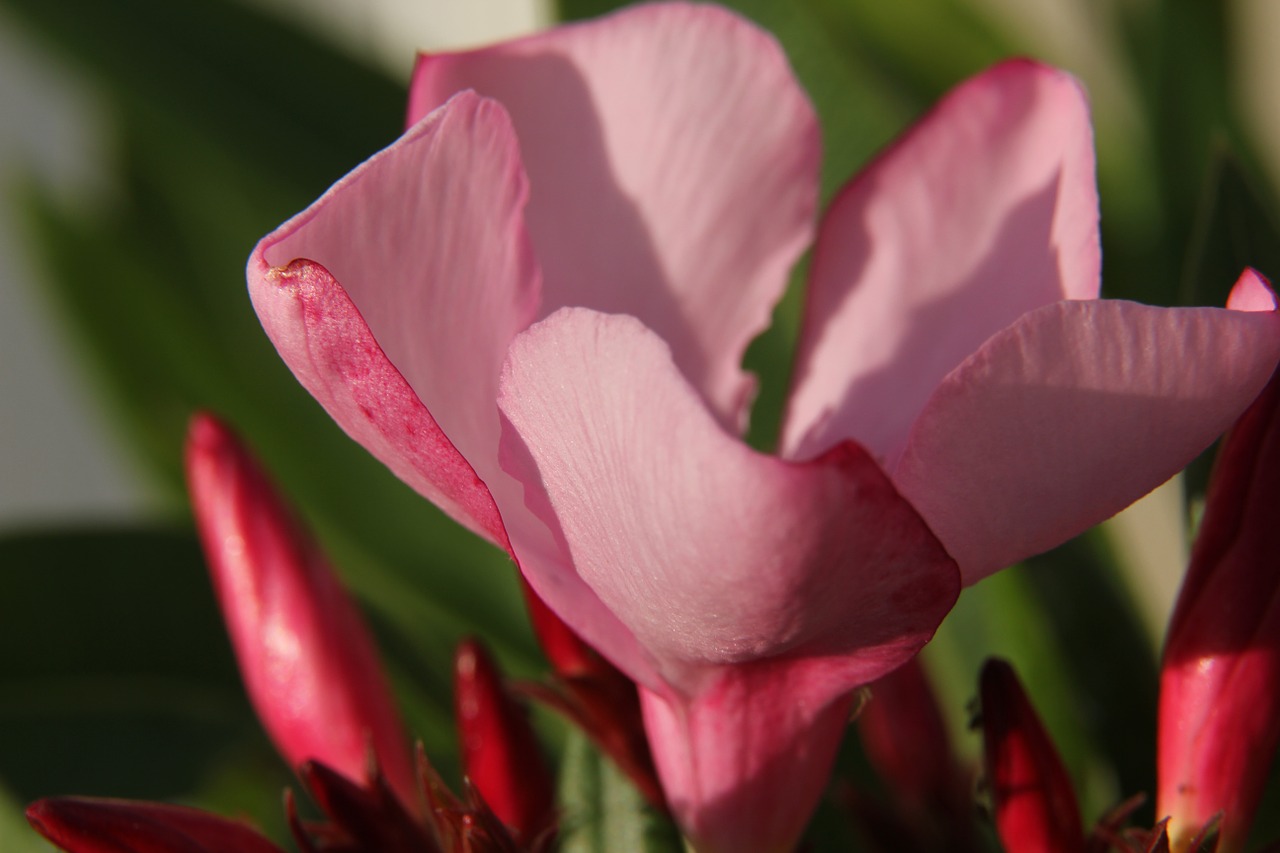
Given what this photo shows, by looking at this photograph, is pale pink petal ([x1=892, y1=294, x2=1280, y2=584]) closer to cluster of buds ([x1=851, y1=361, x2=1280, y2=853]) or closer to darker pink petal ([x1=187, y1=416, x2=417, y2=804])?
cluster of buds ([x1=851, y1=361, x2=1280, y2=853])

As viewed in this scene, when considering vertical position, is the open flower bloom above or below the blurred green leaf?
above

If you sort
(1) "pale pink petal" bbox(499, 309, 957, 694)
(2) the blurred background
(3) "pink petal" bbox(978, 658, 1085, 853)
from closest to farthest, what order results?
(1) "pale pink petal" bbox(499, 309, 957, 694) → (3) "pink petal" bbox(978, 658, 1085, 853) → (2) the blurred background

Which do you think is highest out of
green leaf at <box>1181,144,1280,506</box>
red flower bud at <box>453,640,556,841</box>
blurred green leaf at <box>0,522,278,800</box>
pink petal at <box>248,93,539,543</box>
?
pink petal at <box>248,93,539,543</box>

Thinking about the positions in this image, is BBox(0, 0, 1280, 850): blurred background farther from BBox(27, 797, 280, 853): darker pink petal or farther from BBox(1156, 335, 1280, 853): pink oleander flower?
BBox(27, 797, 280, 853): darker pink petal

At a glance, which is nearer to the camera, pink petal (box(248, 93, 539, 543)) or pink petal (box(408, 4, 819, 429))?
pink petal (box(248, 93, 539, 543))

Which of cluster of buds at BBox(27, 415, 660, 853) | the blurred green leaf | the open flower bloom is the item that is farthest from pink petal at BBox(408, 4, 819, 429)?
the blurred green leaf

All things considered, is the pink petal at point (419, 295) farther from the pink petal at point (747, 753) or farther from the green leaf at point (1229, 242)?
the green leaf at point (1229, 242)

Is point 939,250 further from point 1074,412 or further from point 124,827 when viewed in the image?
point 124,827

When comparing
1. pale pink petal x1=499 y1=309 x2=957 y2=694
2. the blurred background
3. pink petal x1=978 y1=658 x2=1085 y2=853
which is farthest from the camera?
the blurred background
